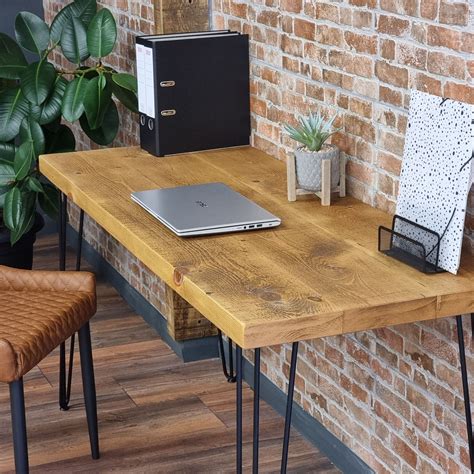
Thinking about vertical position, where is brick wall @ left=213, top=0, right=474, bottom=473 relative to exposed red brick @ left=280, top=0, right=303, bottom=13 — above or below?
below

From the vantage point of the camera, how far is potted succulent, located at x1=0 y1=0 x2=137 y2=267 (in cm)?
389

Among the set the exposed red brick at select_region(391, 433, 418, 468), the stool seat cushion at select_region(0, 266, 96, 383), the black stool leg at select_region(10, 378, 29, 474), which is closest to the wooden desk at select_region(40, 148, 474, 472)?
the stool seat cushion at select_region(0, 266, 96, 383)

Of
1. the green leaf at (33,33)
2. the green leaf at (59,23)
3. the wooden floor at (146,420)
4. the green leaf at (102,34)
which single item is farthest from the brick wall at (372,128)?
the green leaf at (33,33)

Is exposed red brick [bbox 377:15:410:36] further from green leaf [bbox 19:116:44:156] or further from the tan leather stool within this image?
green leaf [bbox 19:116:44:156]

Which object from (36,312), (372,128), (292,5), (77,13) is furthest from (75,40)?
(372,128)

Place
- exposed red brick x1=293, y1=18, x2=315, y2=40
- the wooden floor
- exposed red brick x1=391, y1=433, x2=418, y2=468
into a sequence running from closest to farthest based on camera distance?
exposed red brick x1=391, y1=433, x2=418, y2=468 → exposed red brick x1=293, y1=18, x2=315, y2=40 → the wooden floor

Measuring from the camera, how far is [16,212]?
414 centimetres

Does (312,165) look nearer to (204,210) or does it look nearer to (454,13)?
(204,210)

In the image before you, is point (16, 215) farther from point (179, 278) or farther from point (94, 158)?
point (179, 278)

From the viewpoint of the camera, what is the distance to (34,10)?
5258 mm

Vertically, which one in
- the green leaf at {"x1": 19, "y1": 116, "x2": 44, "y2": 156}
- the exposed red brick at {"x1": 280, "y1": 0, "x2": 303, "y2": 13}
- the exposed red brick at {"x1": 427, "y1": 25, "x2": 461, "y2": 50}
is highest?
the exposed red brick at {"x1": 427, "y1": 25, "x2": 461, "y2": 50}

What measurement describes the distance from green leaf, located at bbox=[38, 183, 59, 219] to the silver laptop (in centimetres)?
172

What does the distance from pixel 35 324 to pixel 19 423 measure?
251 millimetres

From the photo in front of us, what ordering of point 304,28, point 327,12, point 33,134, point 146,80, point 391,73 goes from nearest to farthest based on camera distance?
point 391,73
point 327,12
point 304,28
point 146,80
point 33,134
